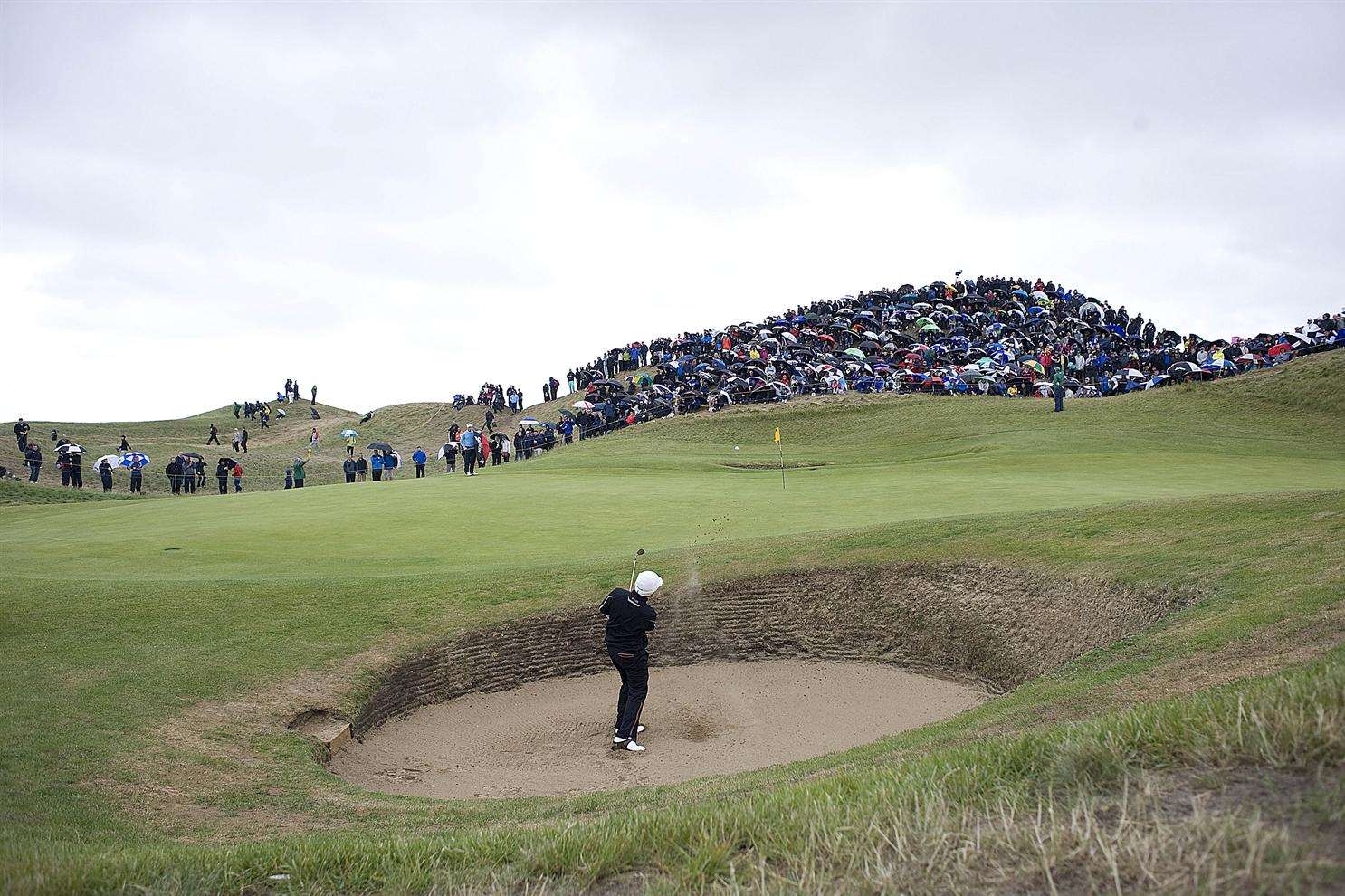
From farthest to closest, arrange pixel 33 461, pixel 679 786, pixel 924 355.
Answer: pixel 924 355 < pixel 33 461 < pixel 679 786

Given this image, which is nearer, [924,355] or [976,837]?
[976,837]

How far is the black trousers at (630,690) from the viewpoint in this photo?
12938 millimetres

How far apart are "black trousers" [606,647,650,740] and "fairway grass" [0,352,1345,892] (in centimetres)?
282

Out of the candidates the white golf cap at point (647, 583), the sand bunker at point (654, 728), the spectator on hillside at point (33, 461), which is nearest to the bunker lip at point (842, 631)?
the sand bunker at point (654, 728)

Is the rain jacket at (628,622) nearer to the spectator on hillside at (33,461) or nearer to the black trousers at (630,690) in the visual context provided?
the black trousers at (630,690)

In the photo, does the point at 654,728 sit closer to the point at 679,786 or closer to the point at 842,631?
the point at 679,786

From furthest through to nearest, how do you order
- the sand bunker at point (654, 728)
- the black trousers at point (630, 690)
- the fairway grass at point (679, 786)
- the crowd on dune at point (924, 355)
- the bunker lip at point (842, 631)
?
the crowd on dune at point (924, 355) < the bunker lip at point (842, 631) < the black trousers at point (630, 690) < the sand bunker at point (654, 728) < the fairway grass at point (679, 786)

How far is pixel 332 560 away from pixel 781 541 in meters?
8.79

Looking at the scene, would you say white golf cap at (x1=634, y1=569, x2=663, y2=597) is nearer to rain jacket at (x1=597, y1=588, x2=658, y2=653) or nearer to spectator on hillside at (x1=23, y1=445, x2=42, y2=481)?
rain jacket at (x1=597, y1=588, x2=658, y2=653)

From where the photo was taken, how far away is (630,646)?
13.1 meters

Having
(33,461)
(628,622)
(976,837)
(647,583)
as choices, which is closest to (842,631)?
(647,583)

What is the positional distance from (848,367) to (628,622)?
51.4 metres

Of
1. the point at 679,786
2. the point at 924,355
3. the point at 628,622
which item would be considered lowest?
the point at 679,786

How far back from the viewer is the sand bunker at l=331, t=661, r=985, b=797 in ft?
38.8
